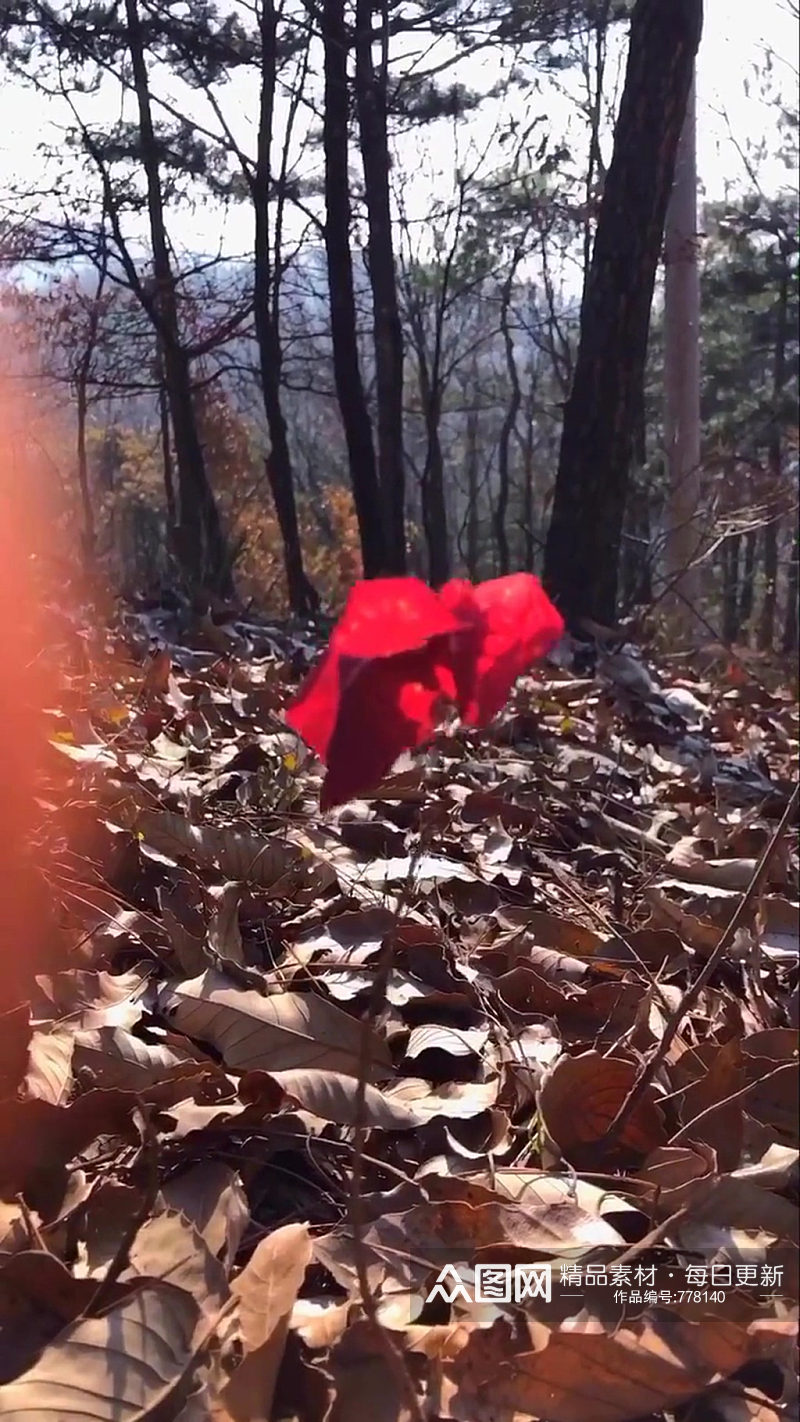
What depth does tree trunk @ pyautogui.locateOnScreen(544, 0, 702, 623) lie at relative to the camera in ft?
2.98

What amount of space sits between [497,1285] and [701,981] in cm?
16

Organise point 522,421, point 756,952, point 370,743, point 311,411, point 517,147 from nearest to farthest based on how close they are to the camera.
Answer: point 370,743 < point 756,952 < point 517,147 < point 311,411 < point 522,421

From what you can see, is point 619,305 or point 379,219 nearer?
point 379,219

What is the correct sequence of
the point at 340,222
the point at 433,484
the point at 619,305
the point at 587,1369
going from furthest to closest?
the point at 433,484, the point at 619,305, the point at 340,222, the point at 587,1369

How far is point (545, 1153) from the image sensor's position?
0.54m

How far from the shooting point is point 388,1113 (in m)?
0.56

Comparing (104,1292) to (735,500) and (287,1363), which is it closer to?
(287,1363)

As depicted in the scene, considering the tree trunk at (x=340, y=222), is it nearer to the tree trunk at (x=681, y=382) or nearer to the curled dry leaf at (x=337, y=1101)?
the tree trunk at (x=681, y=382)

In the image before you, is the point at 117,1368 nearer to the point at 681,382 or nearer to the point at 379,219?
the point at 379,219

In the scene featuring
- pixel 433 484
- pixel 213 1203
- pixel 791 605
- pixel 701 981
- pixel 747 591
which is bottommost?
pixel 791 605

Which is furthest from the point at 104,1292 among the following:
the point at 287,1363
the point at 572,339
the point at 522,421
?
the point at 522,421

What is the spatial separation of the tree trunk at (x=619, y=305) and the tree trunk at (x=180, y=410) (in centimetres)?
45

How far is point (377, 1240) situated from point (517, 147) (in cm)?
113

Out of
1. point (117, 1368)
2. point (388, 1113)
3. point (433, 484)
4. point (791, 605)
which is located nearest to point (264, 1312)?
point (117, 1368)
